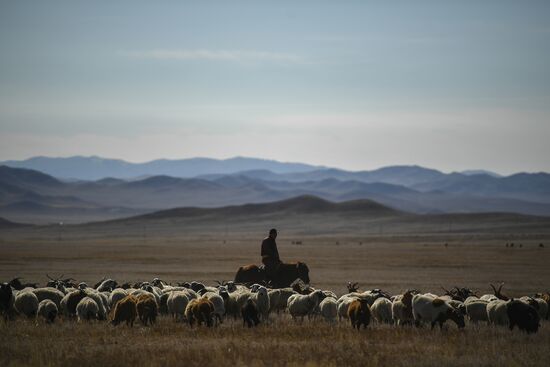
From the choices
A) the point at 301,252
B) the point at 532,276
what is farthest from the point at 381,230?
the point at 532,276

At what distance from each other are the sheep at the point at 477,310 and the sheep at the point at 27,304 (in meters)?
10.2

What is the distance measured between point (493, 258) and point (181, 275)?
828 inches

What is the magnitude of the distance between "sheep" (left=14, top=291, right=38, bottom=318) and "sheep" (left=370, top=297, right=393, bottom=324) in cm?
813

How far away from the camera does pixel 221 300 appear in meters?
17.7

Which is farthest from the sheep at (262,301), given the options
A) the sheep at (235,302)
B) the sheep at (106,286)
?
the sheep at (106,286)

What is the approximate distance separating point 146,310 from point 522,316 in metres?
8.20

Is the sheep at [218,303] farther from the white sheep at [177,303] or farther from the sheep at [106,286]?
the sheep at [106,286]

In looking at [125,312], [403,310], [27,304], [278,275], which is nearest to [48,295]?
[27,304]

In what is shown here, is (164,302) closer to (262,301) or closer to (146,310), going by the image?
(146,310)

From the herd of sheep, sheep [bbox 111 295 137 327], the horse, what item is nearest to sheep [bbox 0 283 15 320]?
the herd of sheep

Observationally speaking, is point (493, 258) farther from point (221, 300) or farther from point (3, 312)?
point (3, 312)

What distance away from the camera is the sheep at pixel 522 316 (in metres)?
15.2

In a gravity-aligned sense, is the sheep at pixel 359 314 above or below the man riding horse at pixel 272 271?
below

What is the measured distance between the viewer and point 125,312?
649 inches
